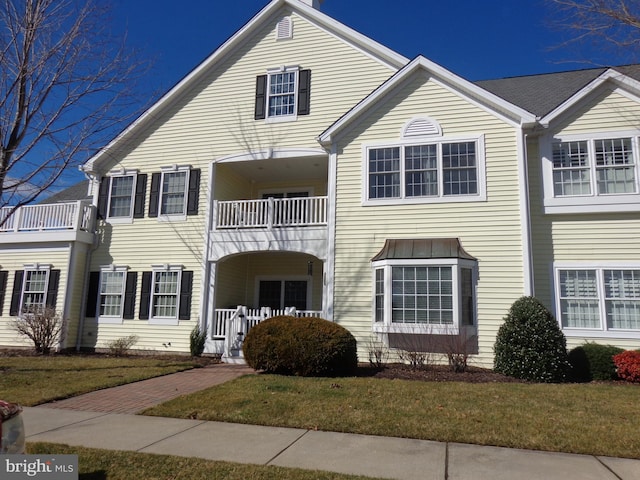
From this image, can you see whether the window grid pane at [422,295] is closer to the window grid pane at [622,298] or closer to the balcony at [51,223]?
the window grid pane at [622,298]

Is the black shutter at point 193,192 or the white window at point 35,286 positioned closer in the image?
the black shutter at point 193,192

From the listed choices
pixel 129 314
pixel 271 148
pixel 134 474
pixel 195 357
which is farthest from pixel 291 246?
pixel 134 474

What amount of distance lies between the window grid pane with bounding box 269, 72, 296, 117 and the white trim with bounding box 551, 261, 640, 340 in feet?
32.6

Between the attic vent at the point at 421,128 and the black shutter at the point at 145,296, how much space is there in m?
10.0

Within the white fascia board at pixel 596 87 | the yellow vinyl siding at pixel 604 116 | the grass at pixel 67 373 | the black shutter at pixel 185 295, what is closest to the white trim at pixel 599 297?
the yellow vinyl siding at pixel 604 116

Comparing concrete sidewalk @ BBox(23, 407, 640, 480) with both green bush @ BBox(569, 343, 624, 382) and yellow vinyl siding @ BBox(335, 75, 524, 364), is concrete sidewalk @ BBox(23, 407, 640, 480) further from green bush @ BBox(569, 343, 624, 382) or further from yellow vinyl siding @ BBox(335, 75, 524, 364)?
yellow vinyl siding @ BBox(335, 75, 524, 364)

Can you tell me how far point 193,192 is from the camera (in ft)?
53.7

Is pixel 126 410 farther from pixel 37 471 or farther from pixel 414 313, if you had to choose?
pixel 414 313

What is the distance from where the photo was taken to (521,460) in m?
5.31

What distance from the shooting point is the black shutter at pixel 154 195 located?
54.7ft

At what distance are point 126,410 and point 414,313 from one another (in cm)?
745

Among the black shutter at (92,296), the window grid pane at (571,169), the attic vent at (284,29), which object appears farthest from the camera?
the attic vent at (284,29)

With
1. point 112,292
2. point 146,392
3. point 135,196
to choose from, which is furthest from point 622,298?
point 112,292

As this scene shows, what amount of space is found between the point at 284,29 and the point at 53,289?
1255 cm
